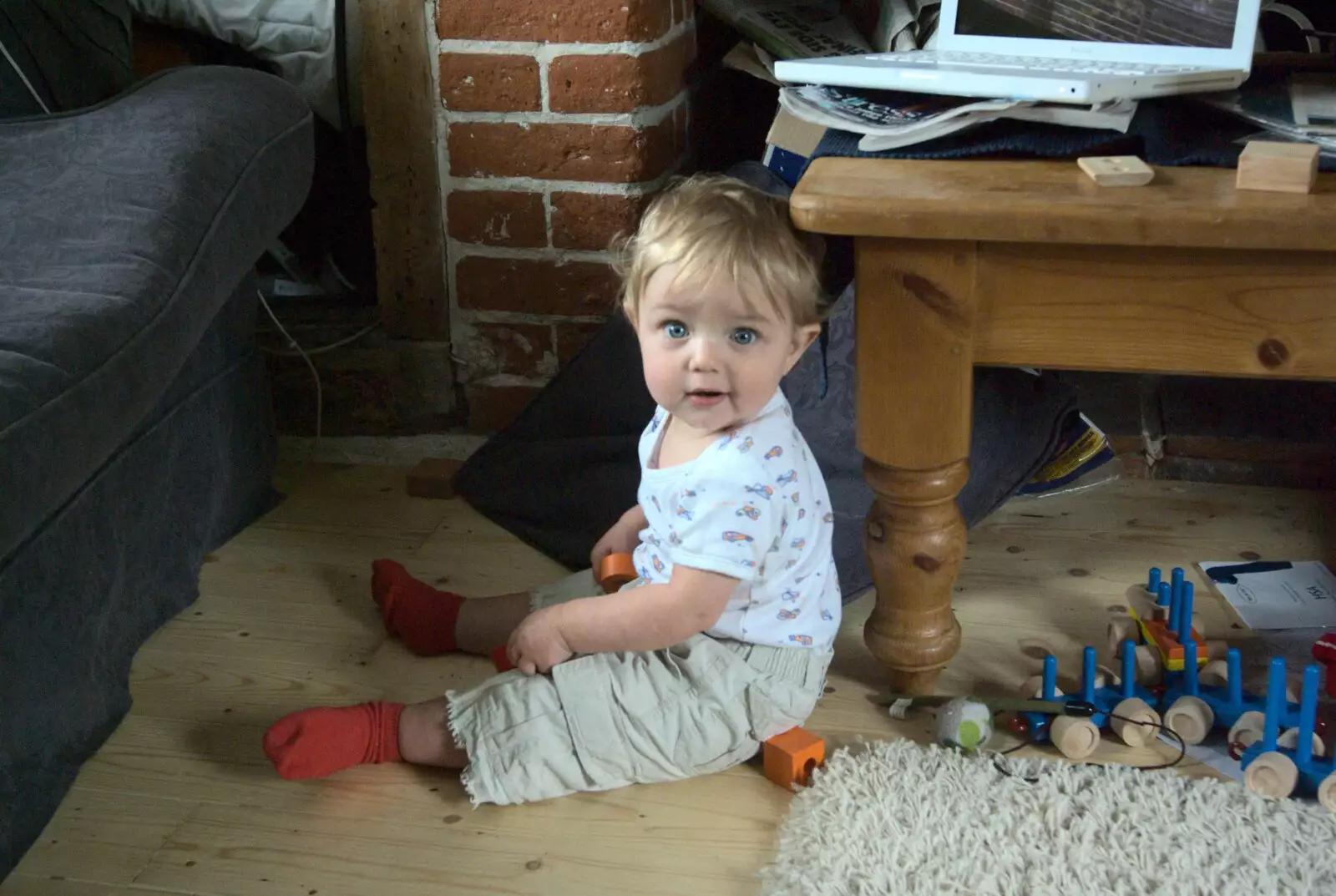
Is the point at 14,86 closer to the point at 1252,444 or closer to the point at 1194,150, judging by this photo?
the point at 1194,150

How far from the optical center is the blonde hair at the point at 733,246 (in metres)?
1.10

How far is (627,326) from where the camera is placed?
159 cm

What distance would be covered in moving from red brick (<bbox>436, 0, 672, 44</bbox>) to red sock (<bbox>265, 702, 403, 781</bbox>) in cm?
78

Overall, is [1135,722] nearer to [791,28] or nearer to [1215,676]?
[1215,676]

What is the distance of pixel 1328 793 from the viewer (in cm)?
109

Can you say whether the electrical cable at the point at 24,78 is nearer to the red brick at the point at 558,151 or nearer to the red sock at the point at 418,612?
the red brick at the point at 558,151

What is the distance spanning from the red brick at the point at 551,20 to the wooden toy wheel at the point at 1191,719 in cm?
90

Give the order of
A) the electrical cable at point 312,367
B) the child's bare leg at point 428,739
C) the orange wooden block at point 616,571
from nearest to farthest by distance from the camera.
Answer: the child's bare leg at point 428,739 → the orange wooden block at point 616,571 → the electrical cable at point 312,367

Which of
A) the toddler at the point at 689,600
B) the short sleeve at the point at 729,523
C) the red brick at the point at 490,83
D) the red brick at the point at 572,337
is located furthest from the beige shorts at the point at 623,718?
the red brick at the point at 490,83

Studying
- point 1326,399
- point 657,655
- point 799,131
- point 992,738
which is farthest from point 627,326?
point 1326,399

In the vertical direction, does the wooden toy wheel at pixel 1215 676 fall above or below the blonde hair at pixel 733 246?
below

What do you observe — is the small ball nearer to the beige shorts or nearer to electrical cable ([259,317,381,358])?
the beige shorts

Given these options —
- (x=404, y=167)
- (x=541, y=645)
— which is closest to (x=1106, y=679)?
(x=541, y=645)

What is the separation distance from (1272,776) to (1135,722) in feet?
0.40
